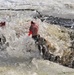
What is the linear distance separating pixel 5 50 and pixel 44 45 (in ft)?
2.12

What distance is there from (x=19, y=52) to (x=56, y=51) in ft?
1.98

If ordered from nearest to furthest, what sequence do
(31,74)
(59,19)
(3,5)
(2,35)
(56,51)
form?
1. (31,74)
2. (56,51)
3. (2,35)
4. (59,19)
5. (3,5)

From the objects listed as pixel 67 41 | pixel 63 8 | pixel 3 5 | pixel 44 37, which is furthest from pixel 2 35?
pixel 63 8

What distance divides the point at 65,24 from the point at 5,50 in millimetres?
1718

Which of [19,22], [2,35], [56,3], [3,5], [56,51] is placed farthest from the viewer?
[56,3]

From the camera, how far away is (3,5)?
744 cm

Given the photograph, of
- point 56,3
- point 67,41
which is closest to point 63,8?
point 56,3

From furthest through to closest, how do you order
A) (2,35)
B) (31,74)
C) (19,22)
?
(19,22), (2,35), (31,74)

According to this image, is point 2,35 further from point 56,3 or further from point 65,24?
point 56,3

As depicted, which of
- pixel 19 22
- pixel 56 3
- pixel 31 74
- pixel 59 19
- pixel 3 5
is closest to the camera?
pixel 31 74

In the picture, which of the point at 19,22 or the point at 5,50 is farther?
the point at 19,22

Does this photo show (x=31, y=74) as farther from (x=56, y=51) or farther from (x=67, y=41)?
(x=67, y=41)

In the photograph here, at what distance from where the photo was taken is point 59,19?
665 centimetres

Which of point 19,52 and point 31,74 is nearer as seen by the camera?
point 31,74
